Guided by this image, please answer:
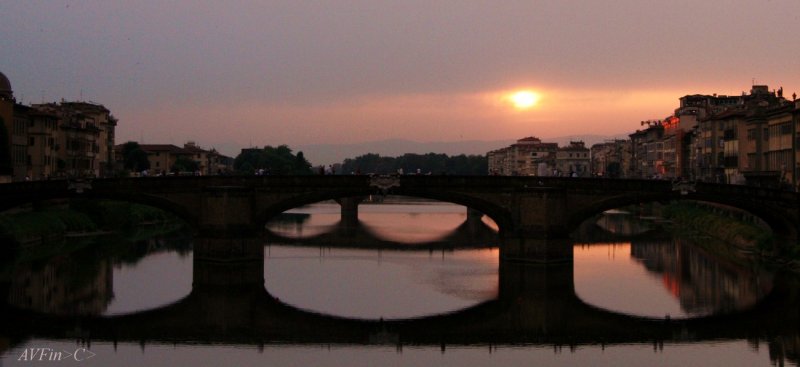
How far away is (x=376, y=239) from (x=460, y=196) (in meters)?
21.9

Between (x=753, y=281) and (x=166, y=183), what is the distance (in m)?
34.6

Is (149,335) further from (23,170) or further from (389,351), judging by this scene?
(23,170)

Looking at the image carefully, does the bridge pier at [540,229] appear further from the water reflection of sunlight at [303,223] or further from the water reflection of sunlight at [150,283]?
the water reflection of sunlight at [303,223]

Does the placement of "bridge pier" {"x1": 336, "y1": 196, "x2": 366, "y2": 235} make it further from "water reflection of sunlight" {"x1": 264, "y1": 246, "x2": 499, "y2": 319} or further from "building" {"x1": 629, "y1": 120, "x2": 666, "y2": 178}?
"building" {"x1": 629, "y1": 120, "x2": 666, "y2": 178}

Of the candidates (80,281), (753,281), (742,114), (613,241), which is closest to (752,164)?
(742,114)

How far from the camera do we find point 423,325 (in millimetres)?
43688

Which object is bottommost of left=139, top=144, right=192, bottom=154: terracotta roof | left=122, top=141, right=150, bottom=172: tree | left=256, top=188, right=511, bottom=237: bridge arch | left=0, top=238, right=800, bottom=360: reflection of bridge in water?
left=0, top=238, right=800, bottom=360: reflection of bridge in water

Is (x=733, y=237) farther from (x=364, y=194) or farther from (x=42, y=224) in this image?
(x=42, y=224)

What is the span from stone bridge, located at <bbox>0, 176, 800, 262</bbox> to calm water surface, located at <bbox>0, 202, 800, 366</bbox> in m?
2.90

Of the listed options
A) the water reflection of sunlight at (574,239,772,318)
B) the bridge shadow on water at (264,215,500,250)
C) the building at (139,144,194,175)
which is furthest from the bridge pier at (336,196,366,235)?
the building at (139,144,194,175)

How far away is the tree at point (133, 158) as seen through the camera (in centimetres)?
14612

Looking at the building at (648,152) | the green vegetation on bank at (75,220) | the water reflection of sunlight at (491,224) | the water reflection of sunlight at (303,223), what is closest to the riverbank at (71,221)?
the green vegetation on bank at (75,220)

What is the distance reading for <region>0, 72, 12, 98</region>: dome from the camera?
83.5m

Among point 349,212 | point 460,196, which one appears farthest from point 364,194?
point 349,212
